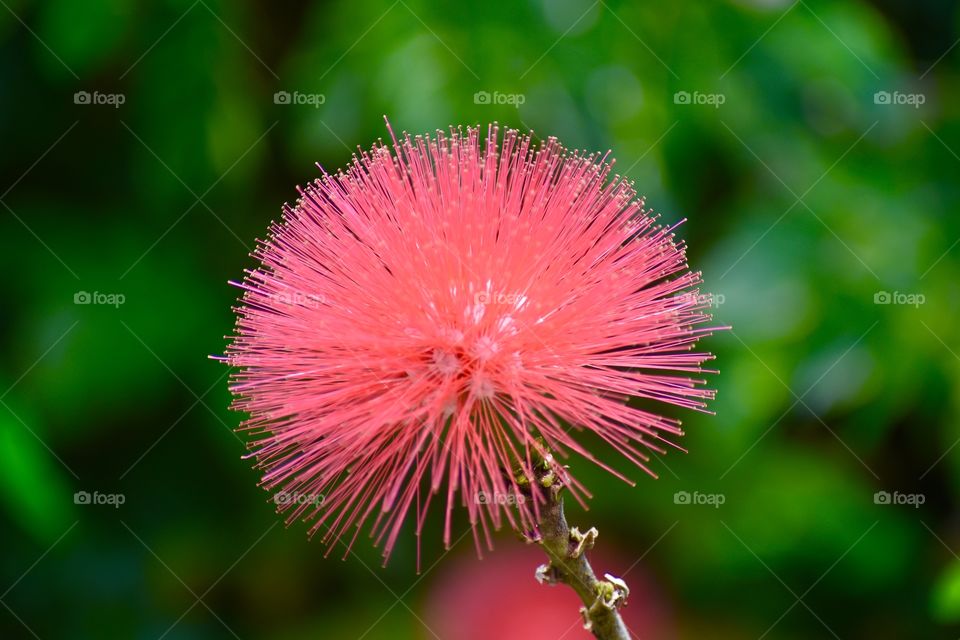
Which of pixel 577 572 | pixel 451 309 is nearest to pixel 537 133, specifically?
pixel 451 309

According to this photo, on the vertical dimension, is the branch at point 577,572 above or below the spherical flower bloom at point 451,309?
below

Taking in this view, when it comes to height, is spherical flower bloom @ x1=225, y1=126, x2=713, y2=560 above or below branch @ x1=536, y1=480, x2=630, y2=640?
above

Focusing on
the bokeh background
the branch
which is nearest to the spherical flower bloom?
the branch

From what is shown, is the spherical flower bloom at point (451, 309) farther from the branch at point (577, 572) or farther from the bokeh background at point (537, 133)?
the bokeh background at point (537, 133)

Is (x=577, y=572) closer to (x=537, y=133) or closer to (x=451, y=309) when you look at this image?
(x=451, y=309)

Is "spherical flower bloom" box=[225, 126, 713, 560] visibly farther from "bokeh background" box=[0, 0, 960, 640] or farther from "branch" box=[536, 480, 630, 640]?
"bokeh background" box=[0, 0, 960, 640]

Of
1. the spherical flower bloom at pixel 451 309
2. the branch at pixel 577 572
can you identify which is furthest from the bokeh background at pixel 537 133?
the branch at pixel 577 572

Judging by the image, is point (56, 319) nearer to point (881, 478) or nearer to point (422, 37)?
point (422, 37)
